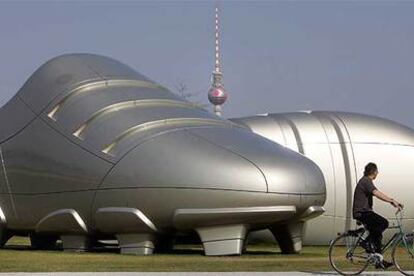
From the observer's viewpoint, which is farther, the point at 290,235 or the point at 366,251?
the point at 290,235

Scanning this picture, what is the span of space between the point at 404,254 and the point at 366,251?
610 millimetres

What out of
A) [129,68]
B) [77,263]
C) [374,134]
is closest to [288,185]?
[77,263]

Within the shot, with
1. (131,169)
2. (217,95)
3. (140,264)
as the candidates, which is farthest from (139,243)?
(217,95)

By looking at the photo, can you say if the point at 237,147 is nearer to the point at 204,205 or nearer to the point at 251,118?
the point at 204,205

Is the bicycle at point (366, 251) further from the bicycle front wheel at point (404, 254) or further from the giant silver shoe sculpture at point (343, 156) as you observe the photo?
the giant silver shoe sculpture at point (343, 156)

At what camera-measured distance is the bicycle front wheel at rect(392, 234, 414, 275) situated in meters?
13.8

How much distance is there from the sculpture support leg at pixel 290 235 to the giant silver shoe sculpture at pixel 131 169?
0.10 ft

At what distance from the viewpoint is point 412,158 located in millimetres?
29281

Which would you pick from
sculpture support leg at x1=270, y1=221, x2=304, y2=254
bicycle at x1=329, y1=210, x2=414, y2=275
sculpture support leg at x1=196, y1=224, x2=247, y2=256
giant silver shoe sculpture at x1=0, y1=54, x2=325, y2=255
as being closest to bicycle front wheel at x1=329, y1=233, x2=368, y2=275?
bicycle at x1=329, y1=210, x2=414, y2=275

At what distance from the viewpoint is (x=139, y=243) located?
65.9 feet

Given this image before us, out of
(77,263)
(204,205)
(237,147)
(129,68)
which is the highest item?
(129,68)

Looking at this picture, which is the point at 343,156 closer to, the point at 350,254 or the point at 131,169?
the point at 131,169

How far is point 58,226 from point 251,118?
10.7m

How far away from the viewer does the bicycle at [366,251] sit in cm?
1377
